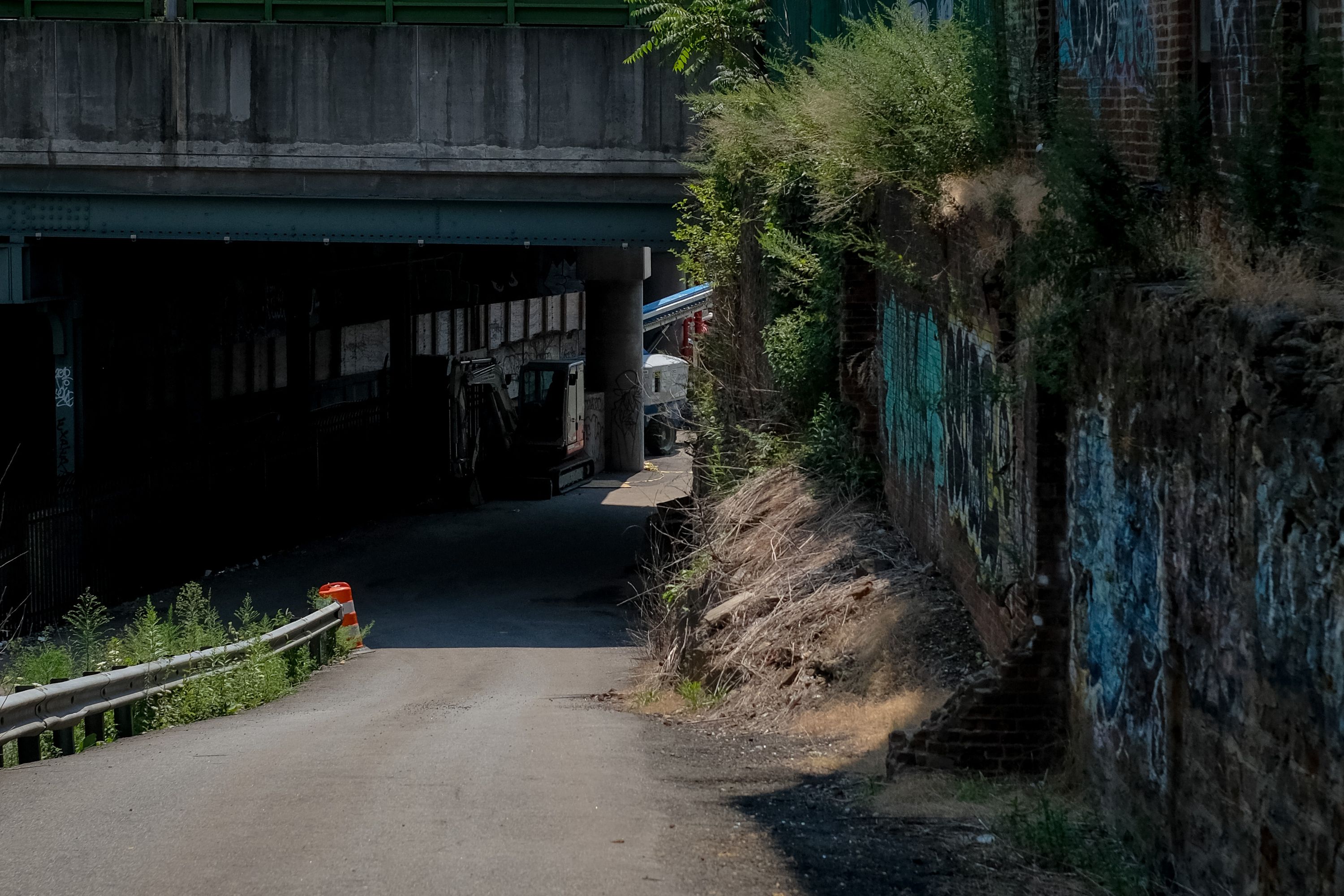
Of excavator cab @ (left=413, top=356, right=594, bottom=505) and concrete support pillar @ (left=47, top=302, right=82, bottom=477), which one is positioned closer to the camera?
concrete support pillar @ (left=47, top=302, right=82, bottom=477)

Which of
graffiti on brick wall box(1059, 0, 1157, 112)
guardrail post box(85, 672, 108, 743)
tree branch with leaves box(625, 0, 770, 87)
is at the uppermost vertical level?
tree branch with leaves box(625, 0, 770, 87)

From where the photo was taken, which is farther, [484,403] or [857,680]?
[484,403]

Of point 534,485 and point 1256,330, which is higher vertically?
point 1256,330

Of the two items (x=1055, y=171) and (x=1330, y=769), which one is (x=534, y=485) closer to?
(x=1055, y=171)

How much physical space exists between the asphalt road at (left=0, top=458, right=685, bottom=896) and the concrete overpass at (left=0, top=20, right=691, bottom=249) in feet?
23.0

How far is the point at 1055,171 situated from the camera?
22.6 feet

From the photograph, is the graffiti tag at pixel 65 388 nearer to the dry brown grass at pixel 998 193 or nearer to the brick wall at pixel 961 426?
the brick wall at pixel 961 426

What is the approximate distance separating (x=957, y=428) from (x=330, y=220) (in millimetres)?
12948

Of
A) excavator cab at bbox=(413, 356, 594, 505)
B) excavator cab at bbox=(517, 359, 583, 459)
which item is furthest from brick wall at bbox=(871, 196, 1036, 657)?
excavator cab at bbox=(517, 359, 583, 459)

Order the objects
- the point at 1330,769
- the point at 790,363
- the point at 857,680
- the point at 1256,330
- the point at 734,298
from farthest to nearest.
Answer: the point at 734,298, the point at 790,363, the point at 857,680, the point at 1256,330, the point at 1330,769

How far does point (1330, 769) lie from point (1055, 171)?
344 centimetres

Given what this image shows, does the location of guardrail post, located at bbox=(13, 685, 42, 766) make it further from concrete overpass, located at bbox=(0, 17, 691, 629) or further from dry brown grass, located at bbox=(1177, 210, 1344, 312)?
concrete overpass, located at bbox=(0, 17, 691, 629)

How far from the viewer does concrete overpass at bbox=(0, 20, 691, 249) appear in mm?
19828

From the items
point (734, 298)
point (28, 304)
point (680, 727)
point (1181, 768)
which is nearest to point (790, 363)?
point (734, 298)
